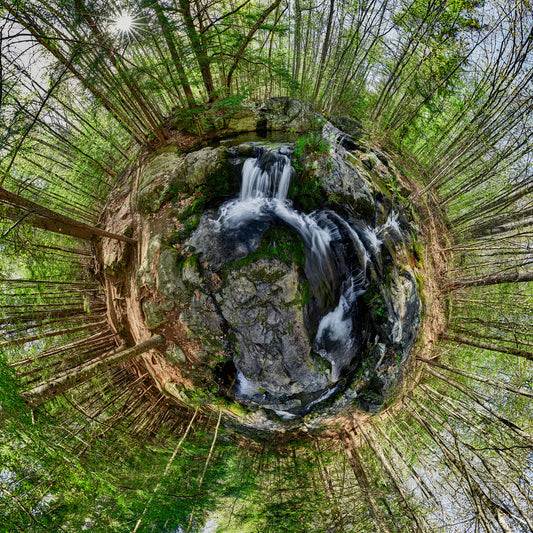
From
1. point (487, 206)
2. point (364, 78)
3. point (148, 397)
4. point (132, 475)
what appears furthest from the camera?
point (364, 78)

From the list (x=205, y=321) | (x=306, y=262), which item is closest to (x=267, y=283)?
(x=306, y=262)

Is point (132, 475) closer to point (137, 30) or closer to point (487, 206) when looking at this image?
point (137, 30)

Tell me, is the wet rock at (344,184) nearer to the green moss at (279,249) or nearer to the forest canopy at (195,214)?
the forest canopy at (195,214)

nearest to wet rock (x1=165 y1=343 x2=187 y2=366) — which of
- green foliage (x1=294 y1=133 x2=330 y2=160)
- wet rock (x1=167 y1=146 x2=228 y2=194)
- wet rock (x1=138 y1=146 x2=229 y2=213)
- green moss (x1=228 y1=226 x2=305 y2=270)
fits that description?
green moss (x1=228 y1=226 x2=305 y2=270)

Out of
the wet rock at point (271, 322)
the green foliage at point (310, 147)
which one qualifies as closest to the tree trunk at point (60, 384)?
the wet rock at point (271, 322)

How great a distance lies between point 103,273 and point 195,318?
9.13 feet

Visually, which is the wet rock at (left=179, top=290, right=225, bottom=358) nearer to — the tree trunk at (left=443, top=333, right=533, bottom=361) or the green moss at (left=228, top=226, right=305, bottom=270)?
the green moss at (left=228, top=226, right=305, bottom=270)

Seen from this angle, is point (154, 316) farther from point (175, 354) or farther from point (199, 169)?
point (199, 169)

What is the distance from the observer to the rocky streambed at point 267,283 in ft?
17.7

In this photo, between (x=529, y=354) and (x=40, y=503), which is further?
(x=529, y=354)

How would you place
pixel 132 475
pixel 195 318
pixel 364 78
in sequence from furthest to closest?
pixel 364 78
pixel 195 318
pixel 132 475

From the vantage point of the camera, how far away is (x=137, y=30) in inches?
192

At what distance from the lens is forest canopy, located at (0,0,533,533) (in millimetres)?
3918

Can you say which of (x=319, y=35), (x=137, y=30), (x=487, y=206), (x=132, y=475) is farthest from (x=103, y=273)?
(x=487, y=206)
